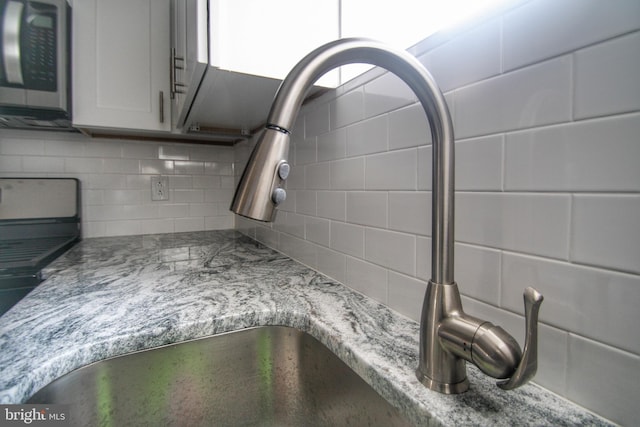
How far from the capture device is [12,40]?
1009 mm

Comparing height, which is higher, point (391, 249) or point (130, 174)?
point (130, 174)

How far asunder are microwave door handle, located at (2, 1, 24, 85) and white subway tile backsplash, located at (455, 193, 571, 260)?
1470mm

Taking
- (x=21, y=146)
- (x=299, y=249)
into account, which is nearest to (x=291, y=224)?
(x=299, y=249)

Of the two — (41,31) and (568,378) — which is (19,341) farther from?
(41,31)

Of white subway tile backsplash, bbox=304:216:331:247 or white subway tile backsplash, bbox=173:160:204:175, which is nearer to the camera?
white subway tile backsplash, bbox=304:216:331:247

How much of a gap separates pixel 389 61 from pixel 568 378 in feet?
1.41

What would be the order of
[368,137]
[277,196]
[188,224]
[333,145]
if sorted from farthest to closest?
[188,224] < [333,145] < [368,137] < [277,196]

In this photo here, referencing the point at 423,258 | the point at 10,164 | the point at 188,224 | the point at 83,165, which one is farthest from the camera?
the point at 188,224

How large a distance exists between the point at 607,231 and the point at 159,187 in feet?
5.95

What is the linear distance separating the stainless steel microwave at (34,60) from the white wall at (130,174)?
28 centimetres

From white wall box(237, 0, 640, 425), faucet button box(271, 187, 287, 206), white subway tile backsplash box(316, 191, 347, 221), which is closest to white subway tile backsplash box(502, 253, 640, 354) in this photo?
white wall box(237, 0, 640, 425)

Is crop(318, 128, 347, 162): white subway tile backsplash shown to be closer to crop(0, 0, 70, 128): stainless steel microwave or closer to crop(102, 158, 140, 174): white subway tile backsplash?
crop(0, 0, 70, 128): stainless steel microwave

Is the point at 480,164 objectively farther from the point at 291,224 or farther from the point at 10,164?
the point at 10,164

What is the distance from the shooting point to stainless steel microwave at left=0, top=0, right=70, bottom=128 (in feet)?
3.32
